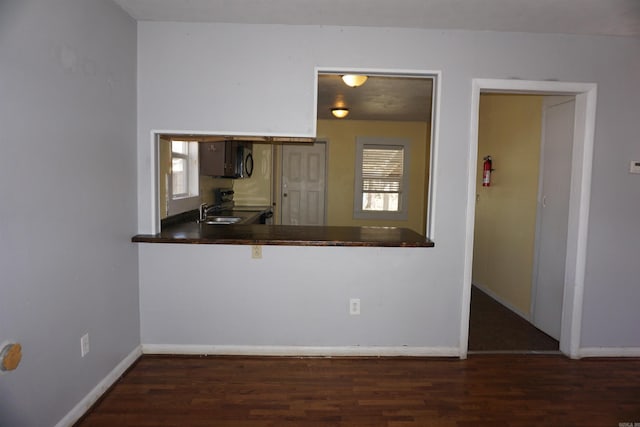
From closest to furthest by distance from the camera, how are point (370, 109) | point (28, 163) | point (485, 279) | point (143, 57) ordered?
point (28, 163) → point (143, 57) → point (485, 279) → point (370, 109)

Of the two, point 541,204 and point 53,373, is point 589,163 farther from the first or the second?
point 53,373

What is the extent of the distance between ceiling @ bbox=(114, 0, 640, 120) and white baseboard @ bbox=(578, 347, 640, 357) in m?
2.29

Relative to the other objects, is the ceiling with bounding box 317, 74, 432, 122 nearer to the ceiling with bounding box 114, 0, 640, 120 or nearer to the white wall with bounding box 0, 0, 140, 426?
the ceiling with bounding box 114, 0, 640, 120

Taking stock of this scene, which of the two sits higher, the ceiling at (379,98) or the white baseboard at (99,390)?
the ceiling at (379,98)

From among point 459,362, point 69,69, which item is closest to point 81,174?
point 69,69

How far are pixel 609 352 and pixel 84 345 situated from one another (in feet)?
11.9

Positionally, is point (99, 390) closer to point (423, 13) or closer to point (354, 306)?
point (354, 306)

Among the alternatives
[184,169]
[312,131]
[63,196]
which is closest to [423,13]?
[312,131]

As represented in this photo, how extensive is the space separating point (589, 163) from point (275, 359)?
8.81ft

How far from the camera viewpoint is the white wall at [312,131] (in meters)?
2.77

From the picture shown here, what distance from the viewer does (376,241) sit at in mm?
2828

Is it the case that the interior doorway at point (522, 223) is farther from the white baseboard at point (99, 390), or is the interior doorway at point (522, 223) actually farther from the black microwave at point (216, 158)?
the black microwave at point (216, 158)

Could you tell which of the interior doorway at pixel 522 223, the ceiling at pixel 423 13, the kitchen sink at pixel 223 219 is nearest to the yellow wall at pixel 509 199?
the interior doorway at pixel 522 223

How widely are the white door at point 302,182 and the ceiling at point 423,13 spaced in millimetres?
3935
